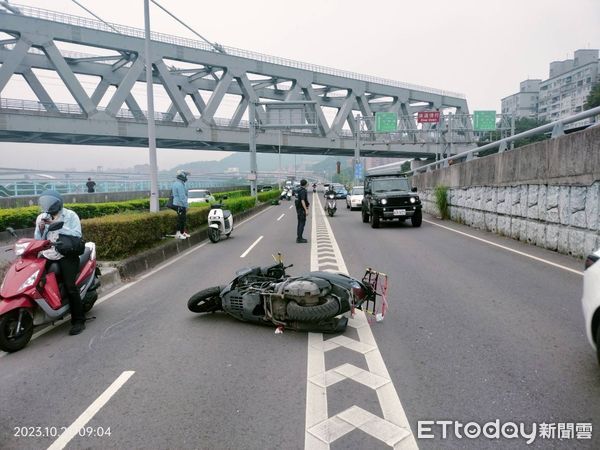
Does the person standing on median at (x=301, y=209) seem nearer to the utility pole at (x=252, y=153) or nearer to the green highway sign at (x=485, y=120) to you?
the utility pole at (x=252, y=153)

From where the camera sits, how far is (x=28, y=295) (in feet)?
14.9

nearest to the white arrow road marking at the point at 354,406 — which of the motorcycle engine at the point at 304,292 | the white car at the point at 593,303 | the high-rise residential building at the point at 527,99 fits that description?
the motorcycle engine at the point at 304,292

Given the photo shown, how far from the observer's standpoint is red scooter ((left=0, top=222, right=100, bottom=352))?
4430 mm

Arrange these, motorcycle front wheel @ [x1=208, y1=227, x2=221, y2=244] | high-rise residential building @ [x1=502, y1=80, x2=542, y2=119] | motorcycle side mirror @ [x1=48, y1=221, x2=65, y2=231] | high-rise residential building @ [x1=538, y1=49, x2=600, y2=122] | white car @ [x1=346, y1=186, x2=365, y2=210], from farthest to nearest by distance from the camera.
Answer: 1. high-rise residential building @ [x1=502, y1=80, x2=542, y2=119]
2. high-rise residential building @ [x1=538, y1=49, x2=600, y2=122]
3. white car @ [x1=346, y1=186, x2=365, y2=210]
4. motorcycle front wheel @ [x1=208, y1=227, x2=221, y2=244]
5. motorcycle side mirror @ [x1=48, y1=221, x2=65, y2=231]

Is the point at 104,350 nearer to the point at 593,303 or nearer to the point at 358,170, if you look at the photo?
the point at 593,303

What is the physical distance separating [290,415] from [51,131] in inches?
1732

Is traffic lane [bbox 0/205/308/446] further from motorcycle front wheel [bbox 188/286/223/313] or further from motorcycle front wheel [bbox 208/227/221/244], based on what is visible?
motorcycle front wheel [bbox 208/227/221/244]

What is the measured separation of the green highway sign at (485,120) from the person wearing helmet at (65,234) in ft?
177

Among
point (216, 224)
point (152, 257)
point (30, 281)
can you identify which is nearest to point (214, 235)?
point (216, 224)

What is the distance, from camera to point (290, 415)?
Answer: 304 cm

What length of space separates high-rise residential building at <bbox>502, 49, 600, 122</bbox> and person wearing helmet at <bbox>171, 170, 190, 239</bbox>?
355 ft

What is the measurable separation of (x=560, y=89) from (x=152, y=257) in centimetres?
13833

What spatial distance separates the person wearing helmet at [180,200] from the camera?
12270 mm

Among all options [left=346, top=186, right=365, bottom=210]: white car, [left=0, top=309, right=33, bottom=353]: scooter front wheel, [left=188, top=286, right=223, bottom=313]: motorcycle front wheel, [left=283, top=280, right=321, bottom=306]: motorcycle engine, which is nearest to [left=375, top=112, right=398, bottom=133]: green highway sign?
[left=346, top=186, right=365, bottom=210]: white car
